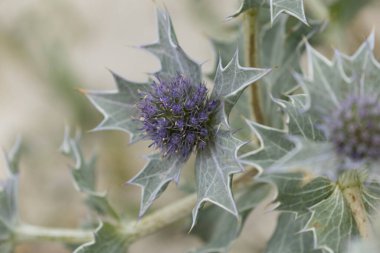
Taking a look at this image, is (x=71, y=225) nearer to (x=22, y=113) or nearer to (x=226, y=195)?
(x=22, y=113)

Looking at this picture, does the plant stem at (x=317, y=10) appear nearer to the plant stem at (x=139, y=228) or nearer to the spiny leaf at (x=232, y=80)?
the plant stem at (x=139, y=228)

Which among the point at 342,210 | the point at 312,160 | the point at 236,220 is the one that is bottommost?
the point at 236,220

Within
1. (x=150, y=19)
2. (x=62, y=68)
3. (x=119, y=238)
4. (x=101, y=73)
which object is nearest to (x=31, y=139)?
(x=62, y=68)

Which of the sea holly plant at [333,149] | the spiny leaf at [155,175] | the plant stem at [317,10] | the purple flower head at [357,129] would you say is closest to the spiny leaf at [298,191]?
the sea holly plant at [333,149]

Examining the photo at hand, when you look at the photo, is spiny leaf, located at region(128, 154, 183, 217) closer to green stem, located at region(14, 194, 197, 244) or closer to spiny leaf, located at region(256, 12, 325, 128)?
green stem, located at region(14, 194, 197, 244)

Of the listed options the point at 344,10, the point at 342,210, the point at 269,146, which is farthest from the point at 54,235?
the point at 344,10

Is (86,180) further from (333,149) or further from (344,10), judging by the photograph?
(344,10)
